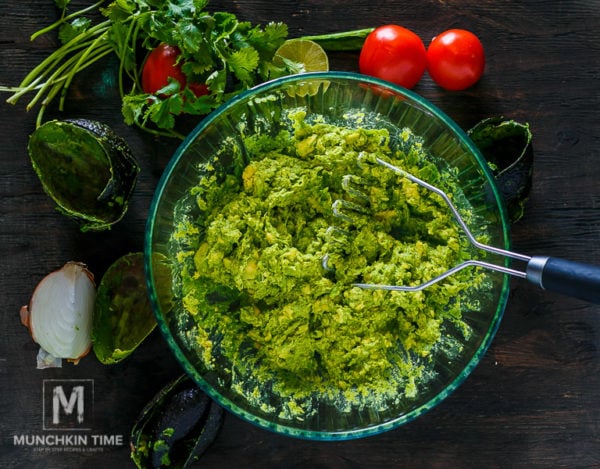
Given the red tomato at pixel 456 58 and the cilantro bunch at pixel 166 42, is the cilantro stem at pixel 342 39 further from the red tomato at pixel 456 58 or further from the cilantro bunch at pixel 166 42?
the red tomato at pixel 456 58

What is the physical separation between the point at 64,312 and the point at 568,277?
1.39 meters

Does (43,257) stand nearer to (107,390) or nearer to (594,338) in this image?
(107,390)

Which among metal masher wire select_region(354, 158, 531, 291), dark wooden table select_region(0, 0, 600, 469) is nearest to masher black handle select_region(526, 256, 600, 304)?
metal masher wire select_region(354, 158, 531, 291)

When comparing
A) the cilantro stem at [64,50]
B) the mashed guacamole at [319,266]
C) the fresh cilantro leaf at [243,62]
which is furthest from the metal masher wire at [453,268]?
the cilantro stem at [64,50]

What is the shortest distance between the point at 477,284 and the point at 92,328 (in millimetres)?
1126

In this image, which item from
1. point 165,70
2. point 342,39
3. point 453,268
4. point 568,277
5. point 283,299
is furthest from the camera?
point 342,39

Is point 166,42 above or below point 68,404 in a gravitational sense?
above

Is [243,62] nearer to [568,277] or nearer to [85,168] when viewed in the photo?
[85,168]

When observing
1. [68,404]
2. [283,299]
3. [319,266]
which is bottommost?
[68,404]

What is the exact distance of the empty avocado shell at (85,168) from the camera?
6.47 feet

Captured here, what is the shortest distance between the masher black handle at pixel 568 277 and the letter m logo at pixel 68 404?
4.58 feet

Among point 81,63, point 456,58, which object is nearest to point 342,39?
point 456,58

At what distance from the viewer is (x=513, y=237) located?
2.19 m

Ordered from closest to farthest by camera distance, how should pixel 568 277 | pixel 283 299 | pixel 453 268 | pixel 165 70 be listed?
pixel 568 277, pixel 453 268, pixel 283 299, pixel 165 70
